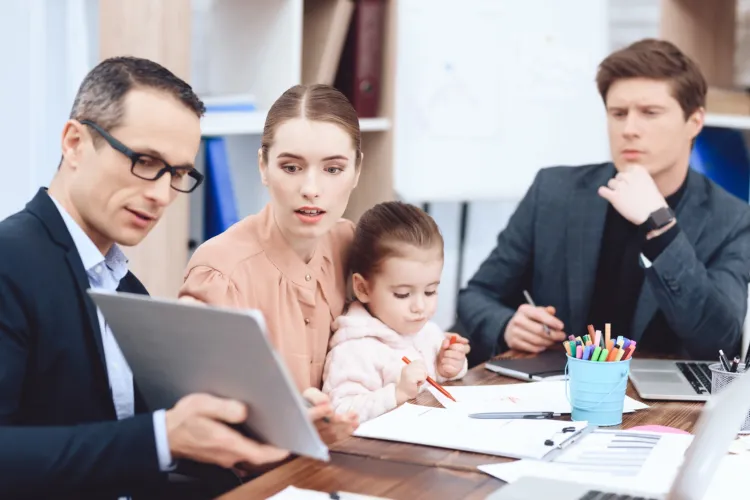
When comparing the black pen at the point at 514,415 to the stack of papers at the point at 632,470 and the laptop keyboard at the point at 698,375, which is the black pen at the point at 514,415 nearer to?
the stack of papers at the point at 632,470

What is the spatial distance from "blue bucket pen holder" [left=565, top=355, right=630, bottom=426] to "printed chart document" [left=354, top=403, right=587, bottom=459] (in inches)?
2.1

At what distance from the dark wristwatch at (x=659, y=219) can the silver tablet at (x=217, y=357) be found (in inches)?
48.0

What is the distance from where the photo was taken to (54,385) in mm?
1312

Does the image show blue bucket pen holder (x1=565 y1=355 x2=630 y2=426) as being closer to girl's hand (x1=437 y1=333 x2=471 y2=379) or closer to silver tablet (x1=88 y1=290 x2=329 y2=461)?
girl's hand (x1=437 y1=333 x2=471 y2=379)

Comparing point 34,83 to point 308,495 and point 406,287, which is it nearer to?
point 406,287

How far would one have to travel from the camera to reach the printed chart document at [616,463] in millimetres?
1267

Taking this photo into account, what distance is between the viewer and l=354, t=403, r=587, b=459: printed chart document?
1.40m

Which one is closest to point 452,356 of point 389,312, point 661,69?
point 389,312

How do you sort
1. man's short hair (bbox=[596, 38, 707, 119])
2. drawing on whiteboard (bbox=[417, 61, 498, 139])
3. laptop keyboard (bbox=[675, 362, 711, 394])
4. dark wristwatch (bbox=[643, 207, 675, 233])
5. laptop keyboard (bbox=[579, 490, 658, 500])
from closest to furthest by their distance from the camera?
laptop keyboard (bbox=[579, 490, 658, 500])
laptop keyboard (bbox=[675, 362, 711, 394])
dark wristwatch (bbox=[643, 207, 675, 233])
man's short hair (bbox=[596, 38, 707, 119])
drawing on whiteboard (bbox=[417, 61, 498, 139])

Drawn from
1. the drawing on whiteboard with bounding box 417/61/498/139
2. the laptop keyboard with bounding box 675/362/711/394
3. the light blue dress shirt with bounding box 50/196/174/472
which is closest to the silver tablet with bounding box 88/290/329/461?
the light blue dress shirt with bounding box 50/196/174/472

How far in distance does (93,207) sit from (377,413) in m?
0.57

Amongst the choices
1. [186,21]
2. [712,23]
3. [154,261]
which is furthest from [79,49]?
[712,23]

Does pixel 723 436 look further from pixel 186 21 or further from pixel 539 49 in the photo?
pixel 539 49

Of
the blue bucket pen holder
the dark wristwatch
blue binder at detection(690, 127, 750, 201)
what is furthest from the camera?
blue binder at detection(690, 127, 750, 201)
